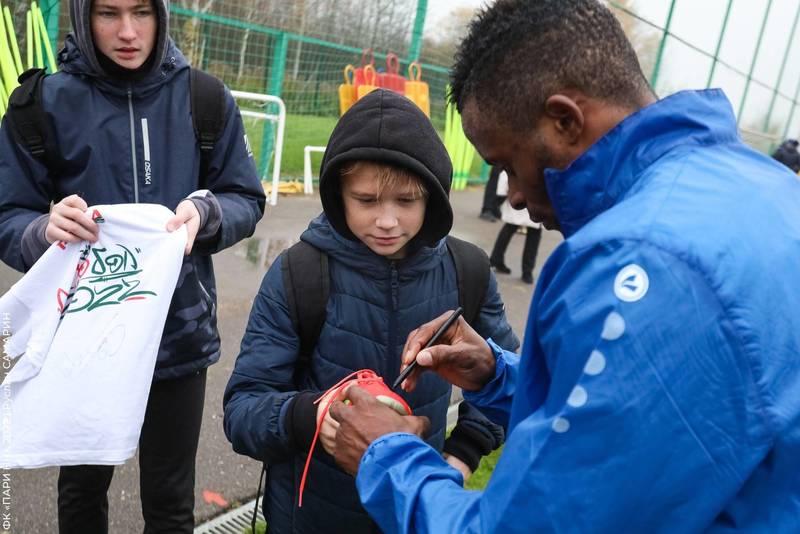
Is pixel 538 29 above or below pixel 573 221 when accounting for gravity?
above

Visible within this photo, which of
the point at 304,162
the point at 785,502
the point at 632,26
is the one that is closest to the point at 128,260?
the point at 785,502

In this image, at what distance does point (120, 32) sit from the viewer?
204 cm

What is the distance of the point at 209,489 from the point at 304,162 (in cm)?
781

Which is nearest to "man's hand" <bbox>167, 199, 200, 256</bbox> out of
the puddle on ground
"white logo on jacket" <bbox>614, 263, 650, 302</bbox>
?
"white logo on jacket" <bbox>614, 263, 650, 302</bbox>

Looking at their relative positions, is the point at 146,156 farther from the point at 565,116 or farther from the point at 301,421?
the point at 565,116

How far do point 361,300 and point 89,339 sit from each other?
2.57 feet

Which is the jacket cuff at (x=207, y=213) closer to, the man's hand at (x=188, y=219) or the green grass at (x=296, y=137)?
the man's hand at (x=188, y=219)

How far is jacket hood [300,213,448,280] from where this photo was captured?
196 centimetres

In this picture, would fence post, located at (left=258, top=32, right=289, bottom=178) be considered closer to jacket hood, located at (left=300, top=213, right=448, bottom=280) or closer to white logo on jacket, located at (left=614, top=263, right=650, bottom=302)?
jacket hood, located at (left=300, top=213, right=448, bottom=280)

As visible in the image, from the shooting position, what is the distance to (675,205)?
0.92 metres

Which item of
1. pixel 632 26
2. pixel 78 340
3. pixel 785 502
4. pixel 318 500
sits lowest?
pixel 318 500

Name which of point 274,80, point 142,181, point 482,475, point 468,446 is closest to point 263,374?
point 468,446

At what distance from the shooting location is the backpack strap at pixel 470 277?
6.88ft

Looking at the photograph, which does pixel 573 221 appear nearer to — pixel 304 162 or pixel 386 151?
pixel 386 151
